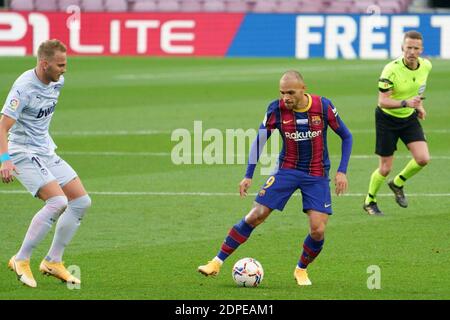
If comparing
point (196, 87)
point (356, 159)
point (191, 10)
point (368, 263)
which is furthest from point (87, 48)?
point (368, 263)

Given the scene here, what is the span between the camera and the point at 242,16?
36812 millimetres

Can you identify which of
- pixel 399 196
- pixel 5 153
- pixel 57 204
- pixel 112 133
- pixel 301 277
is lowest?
pixel 301 277

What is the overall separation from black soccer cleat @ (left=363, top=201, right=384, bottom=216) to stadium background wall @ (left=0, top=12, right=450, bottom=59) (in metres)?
22.3

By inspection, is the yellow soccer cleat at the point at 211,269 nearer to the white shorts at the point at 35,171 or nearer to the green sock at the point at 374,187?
the white shorts at the point at 35,171

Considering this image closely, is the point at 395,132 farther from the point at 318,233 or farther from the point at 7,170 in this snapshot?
the point at 7,170

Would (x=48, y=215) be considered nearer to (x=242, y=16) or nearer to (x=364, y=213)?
(x=364, y=213)

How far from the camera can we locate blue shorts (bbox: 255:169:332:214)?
9680 mm

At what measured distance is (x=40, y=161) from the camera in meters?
9.69

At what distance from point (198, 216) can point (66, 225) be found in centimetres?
378

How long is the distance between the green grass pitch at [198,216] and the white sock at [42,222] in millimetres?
325

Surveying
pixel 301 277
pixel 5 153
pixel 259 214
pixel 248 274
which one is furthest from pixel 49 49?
pixel 301 277

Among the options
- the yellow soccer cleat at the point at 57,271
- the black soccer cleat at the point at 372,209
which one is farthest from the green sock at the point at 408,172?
the yellow soccer cleat at the point at 57,271

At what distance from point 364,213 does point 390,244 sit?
2028mm
